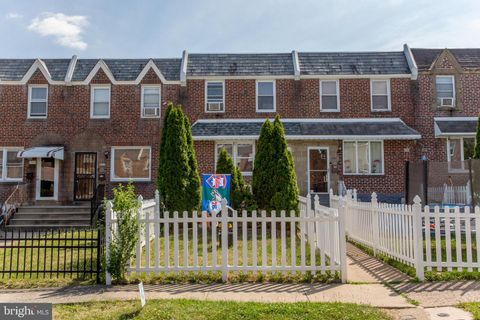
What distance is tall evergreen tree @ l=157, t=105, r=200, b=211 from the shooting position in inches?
508

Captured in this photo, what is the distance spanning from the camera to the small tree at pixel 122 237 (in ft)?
22.0

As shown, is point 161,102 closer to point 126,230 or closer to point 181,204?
point 181,204

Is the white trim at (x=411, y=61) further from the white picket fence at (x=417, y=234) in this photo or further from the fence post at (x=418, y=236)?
the fence post at (x=418, y=236)

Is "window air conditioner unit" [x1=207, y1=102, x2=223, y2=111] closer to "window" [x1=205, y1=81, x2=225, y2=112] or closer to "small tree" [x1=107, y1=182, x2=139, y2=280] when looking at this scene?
"window" [x1=205, y1=81, x2=225, y2=112]

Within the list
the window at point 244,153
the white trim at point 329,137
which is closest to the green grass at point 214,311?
the white trim at point 329,137

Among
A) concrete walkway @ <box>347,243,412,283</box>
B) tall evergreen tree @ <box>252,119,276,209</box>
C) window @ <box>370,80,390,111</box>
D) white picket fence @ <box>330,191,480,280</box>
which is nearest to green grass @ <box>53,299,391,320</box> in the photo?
concrete walkway @ <box>347,243,412,283</box>

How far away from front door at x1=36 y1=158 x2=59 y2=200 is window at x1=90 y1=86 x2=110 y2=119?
300 centimetres

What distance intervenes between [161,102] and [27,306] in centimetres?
1405

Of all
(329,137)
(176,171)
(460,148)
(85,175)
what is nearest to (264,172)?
(176,171)

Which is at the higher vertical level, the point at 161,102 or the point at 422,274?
the point at 161,102

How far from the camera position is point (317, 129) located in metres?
17.8

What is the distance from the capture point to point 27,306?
5.49 metres

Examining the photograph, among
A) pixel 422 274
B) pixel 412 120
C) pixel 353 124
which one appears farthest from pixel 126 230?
pixel 412 120

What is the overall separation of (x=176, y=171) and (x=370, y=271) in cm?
748
